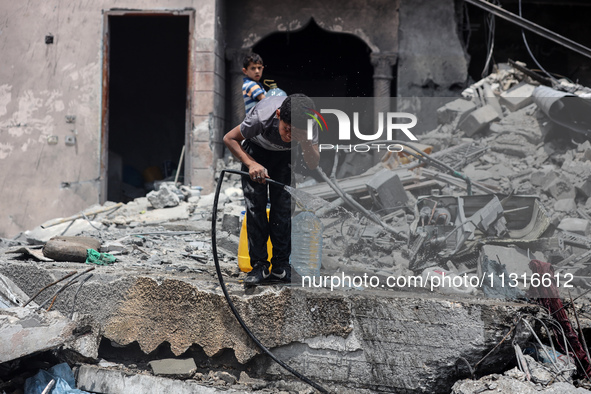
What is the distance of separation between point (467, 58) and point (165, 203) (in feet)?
19.2

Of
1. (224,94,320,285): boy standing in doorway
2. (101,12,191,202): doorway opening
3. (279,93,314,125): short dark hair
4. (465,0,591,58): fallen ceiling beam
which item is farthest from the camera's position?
(101,12,191,202): doorway opening

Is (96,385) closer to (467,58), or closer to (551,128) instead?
(551,128)

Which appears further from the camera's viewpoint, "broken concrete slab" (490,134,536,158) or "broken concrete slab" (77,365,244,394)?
"broken concrete slab" (490,134,536,158)

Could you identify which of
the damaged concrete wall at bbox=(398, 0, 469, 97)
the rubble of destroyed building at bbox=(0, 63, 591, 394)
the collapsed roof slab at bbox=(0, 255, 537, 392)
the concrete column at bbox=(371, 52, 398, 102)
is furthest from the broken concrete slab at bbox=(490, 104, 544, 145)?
the collapsed roof slab at bbox=(0, 255, 537, 392)

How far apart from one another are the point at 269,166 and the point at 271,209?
0.31 metres

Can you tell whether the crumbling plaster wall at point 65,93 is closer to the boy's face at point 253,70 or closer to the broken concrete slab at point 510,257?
the boy's face at point 253,70

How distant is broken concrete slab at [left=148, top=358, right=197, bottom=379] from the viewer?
12.5ft

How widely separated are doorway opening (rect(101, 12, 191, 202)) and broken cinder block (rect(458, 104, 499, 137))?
21.0ft

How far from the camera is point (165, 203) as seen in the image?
7191 mm

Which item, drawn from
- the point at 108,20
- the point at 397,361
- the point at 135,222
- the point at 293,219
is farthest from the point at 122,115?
the point at 397,361

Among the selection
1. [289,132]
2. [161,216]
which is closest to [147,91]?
[161,216]

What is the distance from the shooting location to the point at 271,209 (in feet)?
12.2

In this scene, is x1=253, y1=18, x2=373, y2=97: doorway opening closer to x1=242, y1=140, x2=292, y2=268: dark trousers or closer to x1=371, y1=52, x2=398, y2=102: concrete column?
x1=371, y1=52, x2=398, y2=102: concrete column

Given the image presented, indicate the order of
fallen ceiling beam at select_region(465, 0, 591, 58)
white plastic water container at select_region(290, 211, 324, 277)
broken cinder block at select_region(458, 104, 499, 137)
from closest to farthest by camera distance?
white plastic water container at select_region(290, 211, 324, 277) < fallen ceiling beam at select_region(465, 0, 591, 58) < broken cinder block at select_region(458, 104, 499, 137)
